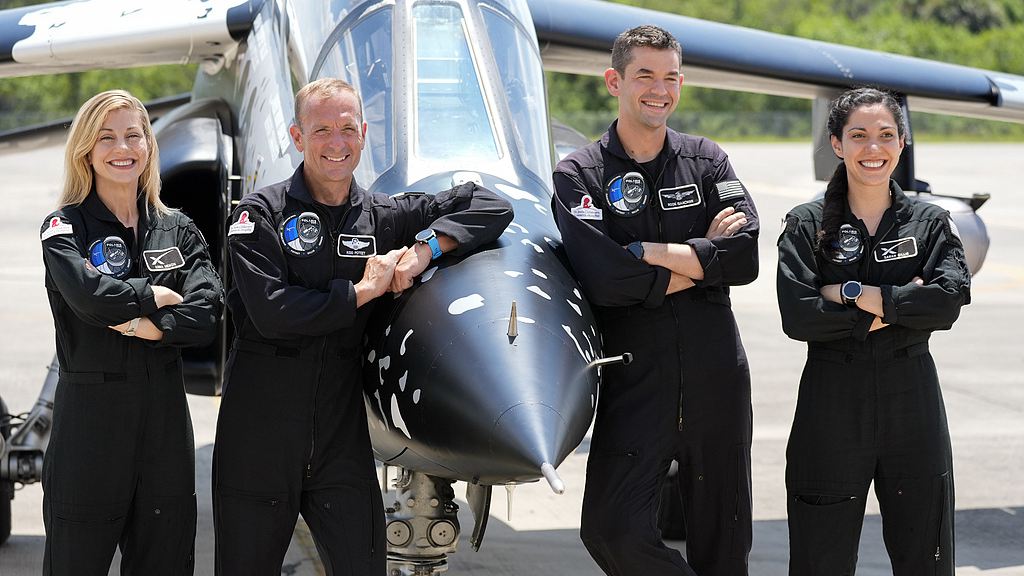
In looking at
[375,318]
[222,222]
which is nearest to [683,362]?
[375,318]

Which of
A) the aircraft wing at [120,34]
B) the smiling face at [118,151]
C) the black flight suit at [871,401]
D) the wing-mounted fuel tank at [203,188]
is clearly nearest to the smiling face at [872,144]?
the black flight suit at [871,401]

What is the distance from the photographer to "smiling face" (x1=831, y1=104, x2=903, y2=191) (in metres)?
4.83

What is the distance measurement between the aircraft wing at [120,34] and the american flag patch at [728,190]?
3.15 m

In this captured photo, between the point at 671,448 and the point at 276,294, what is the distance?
1506 mm

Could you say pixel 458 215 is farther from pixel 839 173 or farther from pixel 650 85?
pixel 839 173

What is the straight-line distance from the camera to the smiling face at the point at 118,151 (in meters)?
4.66

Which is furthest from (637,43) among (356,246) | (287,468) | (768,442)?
(768,442)

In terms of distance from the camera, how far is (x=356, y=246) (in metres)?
4.57

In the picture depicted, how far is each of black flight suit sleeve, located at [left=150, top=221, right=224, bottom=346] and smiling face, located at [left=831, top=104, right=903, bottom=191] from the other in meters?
2.39

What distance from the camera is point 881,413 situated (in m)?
4.79

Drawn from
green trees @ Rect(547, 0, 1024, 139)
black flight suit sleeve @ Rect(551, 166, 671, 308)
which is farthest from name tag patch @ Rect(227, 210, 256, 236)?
green trees @ Rect(547, 0, 1024, 139)

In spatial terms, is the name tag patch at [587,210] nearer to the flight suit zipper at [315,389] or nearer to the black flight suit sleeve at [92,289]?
the flight suit zipper at [315,389]

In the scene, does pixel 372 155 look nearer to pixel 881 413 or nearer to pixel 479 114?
pixel 479 114

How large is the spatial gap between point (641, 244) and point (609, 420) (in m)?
0.64
